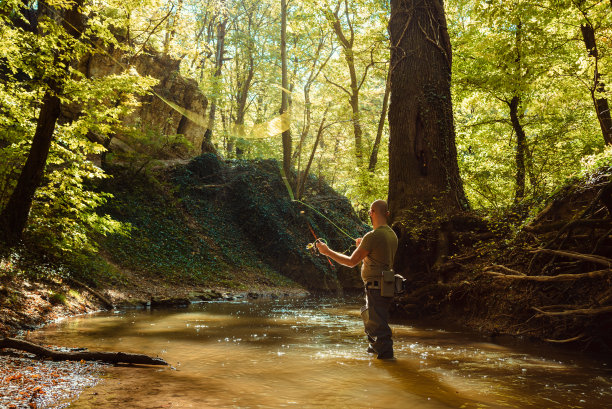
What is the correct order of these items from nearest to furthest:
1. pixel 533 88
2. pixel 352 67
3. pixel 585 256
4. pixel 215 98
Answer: pixel 585 256
pixel 533 88
pixel 352 67
pixel 215 98

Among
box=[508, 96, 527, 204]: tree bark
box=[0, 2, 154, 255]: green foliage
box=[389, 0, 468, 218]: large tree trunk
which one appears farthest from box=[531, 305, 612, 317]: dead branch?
box=[0, 2, 154, 255]: green foliage

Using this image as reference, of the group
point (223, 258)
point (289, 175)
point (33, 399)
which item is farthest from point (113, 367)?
point (289, 175)

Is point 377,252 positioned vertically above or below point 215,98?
below

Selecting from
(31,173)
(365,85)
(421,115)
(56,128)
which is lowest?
(31,173)

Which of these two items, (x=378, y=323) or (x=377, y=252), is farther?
(x=377, y=252)

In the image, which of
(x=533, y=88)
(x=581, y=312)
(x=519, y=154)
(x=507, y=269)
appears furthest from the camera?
(x=533, y=88)

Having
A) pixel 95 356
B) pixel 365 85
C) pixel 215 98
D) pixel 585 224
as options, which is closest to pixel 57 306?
pixel 95 356

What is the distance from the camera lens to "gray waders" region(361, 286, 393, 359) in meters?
4.77

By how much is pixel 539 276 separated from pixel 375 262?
2.30m

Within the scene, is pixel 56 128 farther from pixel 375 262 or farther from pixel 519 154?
pixel 519 154

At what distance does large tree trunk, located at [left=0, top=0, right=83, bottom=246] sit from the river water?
2.48 meters

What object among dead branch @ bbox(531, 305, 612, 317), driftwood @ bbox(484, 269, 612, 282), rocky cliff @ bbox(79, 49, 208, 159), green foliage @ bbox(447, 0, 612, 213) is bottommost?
dead branch @ bbox(531, 305, 612, 317)

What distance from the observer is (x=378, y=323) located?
492cm

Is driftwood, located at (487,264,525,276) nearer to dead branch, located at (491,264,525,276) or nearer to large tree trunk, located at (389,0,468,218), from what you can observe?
dead branch, located at (491,264,525,276)
